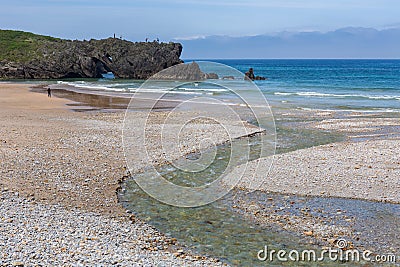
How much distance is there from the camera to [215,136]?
79.1 feet

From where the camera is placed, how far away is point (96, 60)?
94.7 m

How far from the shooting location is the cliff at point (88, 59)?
292 feet

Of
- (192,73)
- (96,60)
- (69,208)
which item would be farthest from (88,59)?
(69,208)

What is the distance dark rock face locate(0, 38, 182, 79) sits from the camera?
88938 mm

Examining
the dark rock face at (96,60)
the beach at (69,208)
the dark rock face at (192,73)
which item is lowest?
the beach at (69,208)

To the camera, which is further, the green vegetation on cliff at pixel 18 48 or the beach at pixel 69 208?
the green vegetation on cliff at pixel 18 48

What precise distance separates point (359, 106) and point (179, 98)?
18.0 metres

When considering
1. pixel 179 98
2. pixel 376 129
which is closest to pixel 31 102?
pixel 179 98

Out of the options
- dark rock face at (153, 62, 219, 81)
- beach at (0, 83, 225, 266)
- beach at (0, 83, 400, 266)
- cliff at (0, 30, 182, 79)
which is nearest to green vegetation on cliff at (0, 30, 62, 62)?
cliff at (0, 30, 182, 79)

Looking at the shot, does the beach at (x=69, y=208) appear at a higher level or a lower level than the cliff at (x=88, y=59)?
lower

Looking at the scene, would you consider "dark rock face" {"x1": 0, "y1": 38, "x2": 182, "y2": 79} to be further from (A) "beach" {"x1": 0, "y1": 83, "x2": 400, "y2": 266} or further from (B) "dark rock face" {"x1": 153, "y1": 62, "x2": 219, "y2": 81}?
(A) "beach" {"x1": 0, "y1": 83, "x2": 400, "y2": 266}

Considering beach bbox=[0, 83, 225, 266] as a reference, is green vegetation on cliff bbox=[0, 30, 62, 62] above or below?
above

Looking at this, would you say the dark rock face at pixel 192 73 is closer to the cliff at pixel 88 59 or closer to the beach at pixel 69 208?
the beach at pixel 69 208

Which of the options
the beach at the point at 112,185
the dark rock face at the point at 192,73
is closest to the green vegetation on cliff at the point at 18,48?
the dark rock face at the point at 192,73
